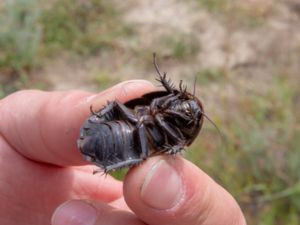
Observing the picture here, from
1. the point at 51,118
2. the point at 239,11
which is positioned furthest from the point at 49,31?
the point at 51,118

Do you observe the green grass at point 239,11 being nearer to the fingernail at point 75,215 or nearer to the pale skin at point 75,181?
the pale skin at point 75,181

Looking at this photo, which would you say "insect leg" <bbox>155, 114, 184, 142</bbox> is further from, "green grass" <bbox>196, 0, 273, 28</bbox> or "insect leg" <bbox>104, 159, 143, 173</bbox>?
"green grass" <bbox>196, 0, 273, 28</bbox>

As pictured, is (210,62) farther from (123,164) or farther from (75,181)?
(123,164)

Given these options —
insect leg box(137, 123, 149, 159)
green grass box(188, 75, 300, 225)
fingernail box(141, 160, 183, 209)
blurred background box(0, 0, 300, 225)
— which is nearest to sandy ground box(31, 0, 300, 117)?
blurred background box(0, 0, 300, 225)

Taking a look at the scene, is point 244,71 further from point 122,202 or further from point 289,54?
point 122,202

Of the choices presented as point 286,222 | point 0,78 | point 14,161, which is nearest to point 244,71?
point 286,222

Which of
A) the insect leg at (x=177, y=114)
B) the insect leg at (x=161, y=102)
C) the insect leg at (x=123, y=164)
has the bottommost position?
the insect leg at (x=123, y=164)

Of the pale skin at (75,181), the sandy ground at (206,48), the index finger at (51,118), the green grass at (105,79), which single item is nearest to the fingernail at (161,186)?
the pale skin at (75,181)
